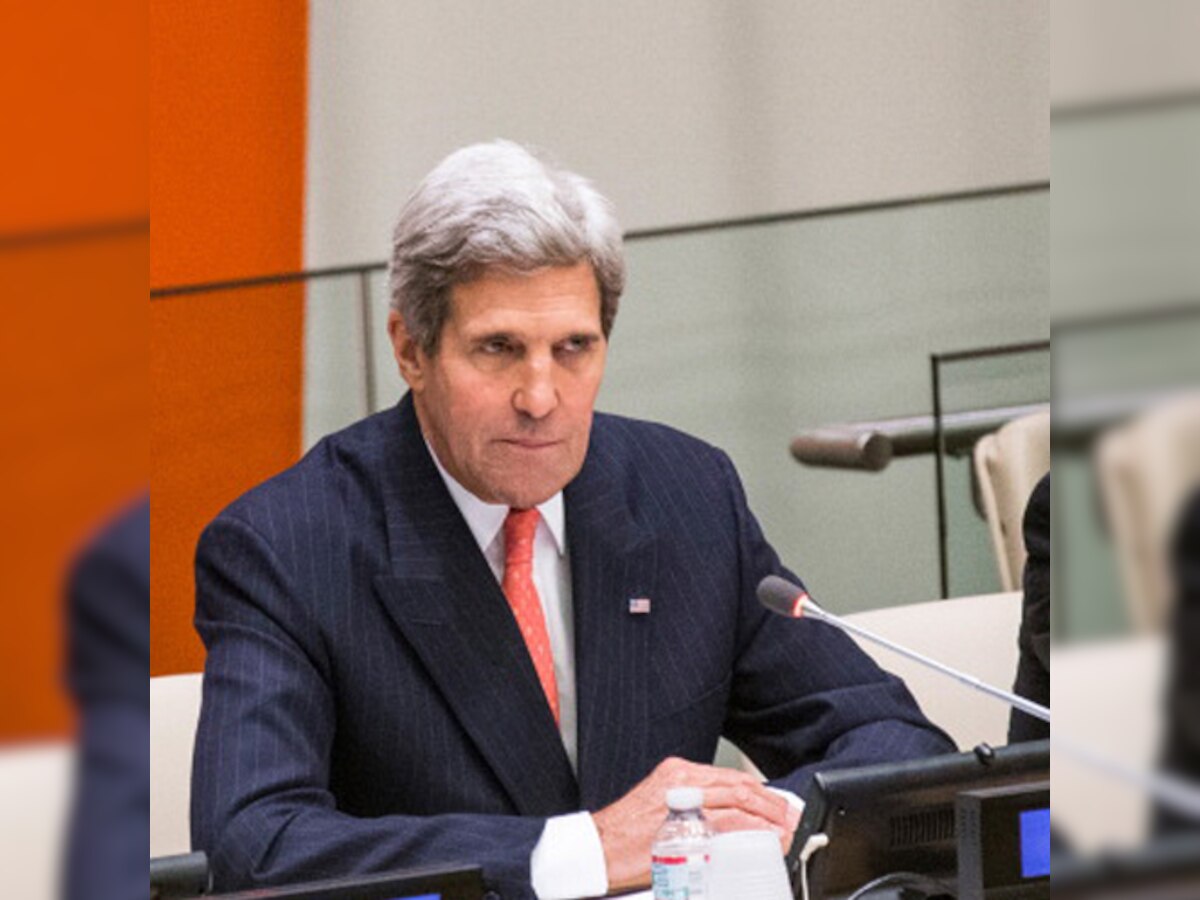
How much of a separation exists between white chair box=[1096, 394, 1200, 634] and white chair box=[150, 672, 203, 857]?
1.74 metres

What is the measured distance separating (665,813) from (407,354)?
703 mm

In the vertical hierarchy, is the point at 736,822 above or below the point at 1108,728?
below

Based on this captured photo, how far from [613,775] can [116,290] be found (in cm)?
163

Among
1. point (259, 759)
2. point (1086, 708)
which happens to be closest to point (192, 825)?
point (259, 759)

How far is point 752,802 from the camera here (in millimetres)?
1863

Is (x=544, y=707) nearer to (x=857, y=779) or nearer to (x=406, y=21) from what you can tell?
(x=857, y=779)

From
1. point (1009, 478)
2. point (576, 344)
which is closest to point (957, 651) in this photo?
point (1009, 478)

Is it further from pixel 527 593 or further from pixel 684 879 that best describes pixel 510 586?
pixel 684 879

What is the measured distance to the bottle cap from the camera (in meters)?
1.75

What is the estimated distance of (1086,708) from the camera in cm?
37

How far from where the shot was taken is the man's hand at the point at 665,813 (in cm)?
185

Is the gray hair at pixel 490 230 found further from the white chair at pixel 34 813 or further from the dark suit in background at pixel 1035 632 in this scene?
the white chair at pixel 34 813

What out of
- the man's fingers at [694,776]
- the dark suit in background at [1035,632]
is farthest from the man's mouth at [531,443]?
the dark suit in background at [1035,632]

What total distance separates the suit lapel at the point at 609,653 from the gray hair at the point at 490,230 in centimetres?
29
